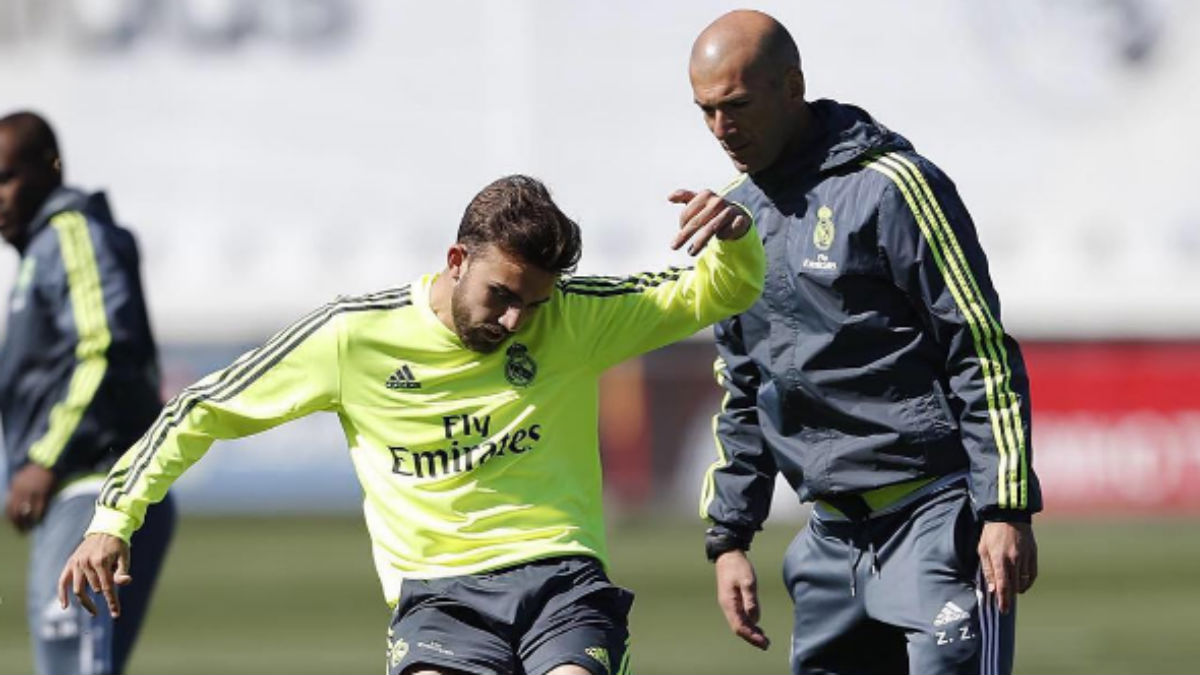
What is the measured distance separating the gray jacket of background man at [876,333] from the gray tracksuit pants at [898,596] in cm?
13

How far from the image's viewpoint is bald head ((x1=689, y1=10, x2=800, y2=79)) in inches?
272

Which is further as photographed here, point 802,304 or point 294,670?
point 294,670

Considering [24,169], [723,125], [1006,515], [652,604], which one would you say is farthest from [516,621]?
[652,604]

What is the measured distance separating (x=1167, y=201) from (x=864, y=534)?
77.9 ft

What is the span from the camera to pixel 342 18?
32.0m

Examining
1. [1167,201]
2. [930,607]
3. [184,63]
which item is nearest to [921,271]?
[930,607]

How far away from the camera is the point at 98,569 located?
Result: 6.35 meters

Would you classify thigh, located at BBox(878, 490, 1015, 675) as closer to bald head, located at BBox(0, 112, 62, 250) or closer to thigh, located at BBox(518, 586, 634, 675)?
thigh, located at BBox(518, 586, 634, 675)

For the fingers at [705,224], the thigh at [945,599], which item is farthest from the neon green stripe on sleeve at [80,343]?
the thigh at [945,599]

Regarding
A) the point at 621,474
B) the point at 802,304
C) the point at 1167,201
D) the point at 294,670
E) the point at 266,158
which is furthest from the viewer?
the point at 266,158

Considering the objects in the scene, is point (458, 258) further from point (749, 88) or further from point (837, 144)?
point (837, 144)

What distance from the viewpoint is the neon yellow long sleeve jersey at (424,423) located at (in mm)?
6461

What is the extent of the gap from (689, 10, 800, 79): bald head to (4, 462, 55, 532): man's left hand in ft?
9.12

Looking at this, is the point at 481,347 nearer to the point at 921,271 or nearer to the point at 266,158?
the point at 921,271
